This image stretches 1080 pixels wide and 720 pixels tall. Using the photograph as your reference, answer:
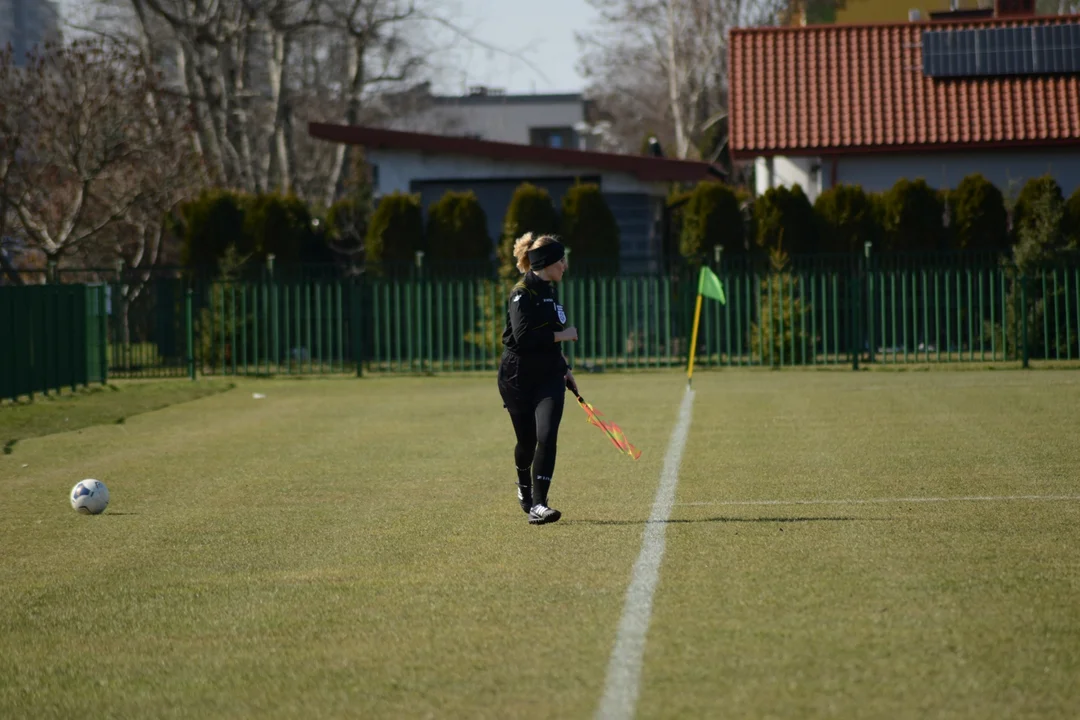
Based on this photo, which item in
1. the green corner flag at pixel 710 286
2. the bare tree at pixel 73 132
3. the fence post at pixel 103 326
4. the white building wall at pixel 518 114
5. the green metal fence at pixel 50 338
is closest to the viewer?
the green metal fence at pixel 50 338

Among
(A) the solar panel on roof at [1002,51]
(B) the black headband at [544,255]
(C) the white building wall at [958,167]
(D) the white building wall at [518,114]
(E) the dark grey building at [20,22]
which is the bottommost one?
(B) the black headband at [544,255]

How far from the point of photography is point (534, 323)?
32.2 ft

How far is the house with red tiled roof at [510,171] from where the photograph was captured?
114ft

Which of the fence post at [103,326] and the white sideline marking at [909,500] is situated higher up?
the fence post at [103,326]

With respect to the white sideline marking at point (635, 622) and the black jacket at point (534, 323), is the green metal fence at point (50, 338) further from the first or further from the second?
the black jacket at point (534, 323)

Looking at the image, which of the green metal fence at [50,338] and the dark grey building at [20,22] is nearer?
the green metal fence at [50,338]

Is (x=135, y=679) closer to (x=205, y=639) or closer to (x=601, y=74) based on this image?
(x=205, y=639)

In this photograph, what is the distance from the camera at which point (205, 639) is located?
266 inches

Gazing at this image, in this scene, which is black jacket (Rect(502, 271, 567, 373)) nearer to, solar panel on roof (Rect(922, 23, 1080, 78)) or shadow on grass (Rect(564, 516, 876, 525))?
shadow on grass (Rect(564, 516, 876, 525))

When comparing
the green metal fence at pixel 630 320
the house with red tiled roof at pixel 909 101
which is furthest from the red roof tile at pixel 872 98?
the green metal fence at pixel 630 320

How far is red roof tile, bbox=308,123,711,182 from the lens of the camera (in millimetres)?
34750

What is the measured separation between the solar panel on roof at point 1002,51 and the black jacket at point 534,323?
90.8 feet

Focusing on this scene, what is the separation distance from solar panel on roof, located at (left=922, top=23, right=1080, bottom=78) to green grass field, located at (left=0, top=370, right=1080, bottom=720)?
69.8ft

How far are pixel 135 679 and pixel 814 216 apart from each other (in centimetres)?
2492
